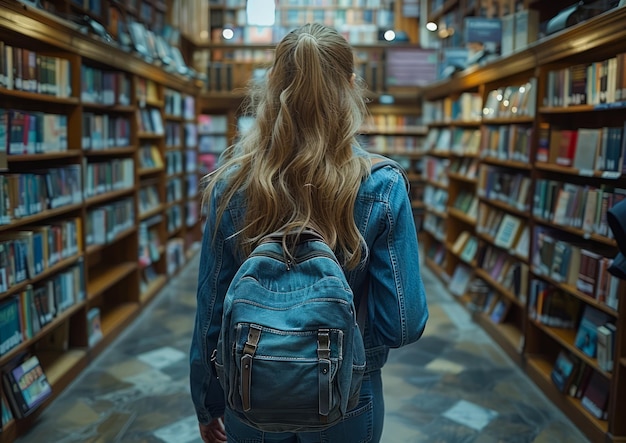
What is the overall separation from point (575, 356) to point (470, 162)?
295 centimetres

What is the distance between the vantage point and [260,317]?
3.71 feet

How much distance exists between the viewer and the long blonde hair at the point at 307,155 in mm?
1252

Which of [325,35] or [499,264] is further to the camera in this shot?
[499,264]

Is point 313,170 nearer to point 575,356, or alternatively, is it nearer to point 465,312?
point 575,356

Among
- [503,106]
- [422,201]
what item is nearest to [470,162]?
[503,106]

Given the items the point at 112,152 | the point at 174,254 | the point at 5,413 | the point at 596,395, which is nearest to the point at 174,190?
the point at 174,254

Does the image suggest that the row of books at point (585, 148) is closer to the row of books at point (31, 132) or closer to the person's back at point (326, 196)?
the person's back at point (326, 196)

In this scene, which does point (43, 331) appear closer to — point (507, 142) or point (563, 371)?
→ point (563, 371)

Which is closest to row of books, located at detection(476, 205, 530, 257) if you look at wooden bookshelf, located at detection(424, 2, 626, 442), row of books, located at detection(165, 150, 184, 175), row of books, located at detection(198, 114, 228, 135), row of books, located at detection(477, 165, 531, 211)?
wooden bookshelf, located at detection(424, 2, 626, 442)

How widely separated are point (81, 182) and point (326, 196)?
325 cm

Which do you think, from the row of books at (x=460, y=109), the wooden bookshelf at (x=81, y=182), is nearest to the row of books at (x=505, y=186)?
the row of books at (x=460, y=109)

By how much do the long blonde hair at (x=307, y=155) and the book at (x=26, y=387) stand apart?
2.34m

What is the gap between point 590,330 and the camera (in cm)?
337

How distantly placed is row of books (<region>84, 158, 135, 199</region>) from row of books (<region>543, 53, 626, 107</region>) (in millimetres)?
2963
